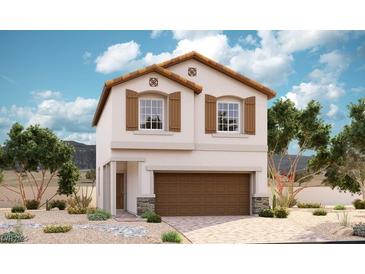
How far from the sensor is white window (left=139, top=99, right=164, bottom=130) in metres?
21.6

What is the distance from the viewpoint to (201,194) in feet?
74.0

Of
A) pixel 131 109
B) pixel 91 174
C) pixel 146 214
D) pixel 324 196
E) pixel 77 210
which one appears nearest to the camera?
pixel 146 214

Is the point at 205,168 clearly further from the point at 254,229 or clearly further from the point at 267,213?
the point at 254,229

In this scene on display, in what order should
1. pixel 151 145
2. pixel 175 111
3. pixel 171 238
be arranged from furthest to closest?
pixel 175 111 < pixel 151 145 < pixel 171 238

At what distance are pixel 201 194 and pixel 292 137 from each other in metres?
9.75

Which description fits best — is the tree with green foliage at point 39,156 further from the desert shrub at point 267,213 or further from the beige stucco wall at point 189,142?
the desert shrub at point 267,213

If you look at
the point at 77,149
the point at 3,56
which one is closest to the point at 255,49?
the point at 3,56

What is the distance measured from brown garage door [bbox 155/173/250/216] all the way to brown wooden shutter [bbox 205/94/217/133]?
5.88 feet

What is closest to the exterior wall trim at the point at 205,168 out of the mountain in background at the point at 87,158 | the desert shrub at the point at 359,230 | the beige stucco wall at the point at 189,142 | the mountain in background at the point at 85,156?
the beige stucco wall at the point at 189,142

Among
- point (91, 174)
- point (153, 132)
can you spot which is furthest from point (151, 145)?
point (91, 174)

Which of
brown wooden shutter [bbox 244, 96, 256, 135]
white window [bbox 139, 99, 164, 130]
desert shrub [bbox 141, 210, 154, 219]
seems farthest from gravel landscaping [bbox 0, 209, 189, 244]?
brown wooden shutter [bbox 244, 96, 256, 135]

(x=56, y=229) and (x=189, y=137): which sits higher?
(x=189, y=137)

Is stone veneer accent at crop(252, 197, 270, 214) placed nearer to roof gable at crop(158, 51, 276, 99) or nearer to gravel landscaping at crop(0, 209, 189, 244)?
roof gable at crop(158, 51, 276, 99)
